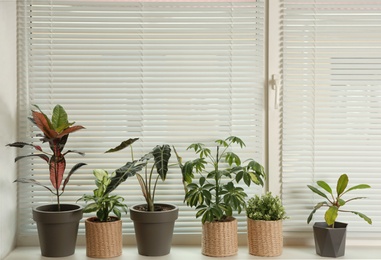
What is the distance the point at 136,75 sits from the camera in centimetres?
305

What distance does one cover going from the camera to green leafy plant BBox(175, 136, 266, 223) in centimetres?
282

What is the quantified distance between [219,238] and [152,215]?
39 cm

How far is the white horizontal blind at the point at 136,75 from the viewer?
3035 millimetres

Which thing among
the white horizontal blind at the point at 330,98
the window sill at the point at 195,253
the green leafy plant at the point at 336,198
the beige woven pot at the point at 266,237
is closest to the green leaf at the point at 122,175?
the window sill at the point at 195,253

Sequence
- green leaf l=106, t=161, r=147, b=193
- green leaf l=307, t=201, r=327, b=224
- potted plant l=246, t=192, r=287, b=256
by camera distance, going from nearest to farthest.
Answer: green leaf l=106, t=161, r=147, b=193 < potted plant l=246, t=192, r=287, b=256 < green leaf l=307, t=201, r=327, b=224

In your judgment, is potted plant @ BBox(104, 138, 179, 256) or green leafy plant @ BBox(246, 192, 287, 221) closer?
potted plant @ BBox(104, 138, 179, 256)

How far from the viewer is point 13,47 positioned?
2.96 m

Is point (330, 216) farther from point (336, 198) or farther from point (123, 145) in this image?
point (123, 145)

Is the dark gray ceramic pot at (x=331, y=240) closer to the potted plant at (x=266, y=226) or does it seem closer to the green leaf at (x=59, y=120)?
the potted plant at (x=266, y=226)

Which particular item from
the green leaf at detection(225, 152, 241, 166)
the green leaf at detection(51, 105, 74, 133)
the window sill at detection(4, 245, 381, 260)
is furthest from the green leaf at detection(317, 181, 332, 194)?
the green leaf at detection(51, 105, 74, 133)

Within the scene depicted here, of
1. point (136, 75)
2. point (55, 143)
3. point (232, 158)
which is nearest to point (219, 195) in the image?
point (232, 158)

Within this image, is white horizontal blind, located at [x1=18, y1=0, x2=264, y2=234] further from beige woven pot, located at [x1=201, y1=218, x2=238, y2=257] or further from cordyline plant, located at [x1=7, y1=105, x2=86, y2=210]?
beige woven pot, located at [x1=201, y1=218, x2=238, y2=257]

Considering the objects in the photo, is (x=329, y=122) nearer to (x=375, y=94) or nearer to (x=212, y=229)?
(x=375, y=94)

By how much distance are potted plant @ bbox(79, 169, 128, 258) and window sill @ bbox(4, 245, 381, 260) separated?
6 cm
